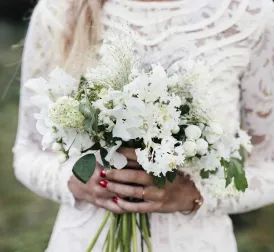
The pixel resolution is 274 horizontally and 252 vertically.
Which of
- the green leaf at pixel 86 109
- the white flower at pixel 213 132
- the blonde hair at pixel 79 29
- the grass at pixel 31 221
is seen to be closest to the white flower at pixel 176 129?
the white flower at pixel 213 132

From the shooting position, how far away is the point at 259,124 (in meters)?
2.46

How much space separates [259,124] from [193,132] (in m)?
0.58

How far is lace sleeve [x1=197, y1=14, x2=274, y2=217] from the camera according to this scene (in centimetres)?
237

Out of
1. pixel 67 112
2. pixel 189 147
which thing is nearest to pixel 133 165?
pixel 189 147

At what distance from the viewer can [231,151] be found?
7.13ft

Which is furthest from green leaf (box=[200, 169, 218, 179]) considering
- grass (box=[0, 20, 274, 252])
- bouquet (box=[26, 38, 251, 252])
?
grass (box=[0, 20, 274, 252])

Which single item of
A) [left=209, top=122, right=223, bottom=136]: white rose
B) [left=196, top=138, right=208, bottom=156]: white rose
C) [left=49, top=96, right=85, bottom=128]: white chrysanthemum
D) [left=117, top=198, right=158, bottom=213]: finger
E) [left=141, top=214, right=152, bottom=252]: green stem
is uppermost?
[left=49, top=96, right=85, bottom=128]: white chrysanthemum

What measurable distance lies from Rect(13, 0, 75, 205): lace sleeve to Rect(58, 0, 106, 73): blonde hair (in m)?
0.05

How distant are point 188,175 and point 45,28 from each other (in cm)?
65

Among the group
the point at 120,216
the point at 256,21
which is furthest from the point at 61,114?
the point at 256,21

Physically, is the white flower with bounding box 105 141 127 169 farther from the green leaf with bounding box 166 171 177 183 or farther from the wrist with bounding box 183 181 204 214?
the wrist with bounding box 183 181 204 214

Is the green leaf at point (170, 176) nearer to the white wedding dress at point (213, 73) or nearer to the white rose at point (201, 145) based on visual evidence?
the white rose at point (201, 145)

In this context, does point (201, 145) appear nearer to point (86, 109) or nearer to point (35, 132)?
point (86, 109)

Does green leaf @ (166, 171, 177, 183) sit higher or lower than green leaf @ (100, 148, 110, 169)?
lower
